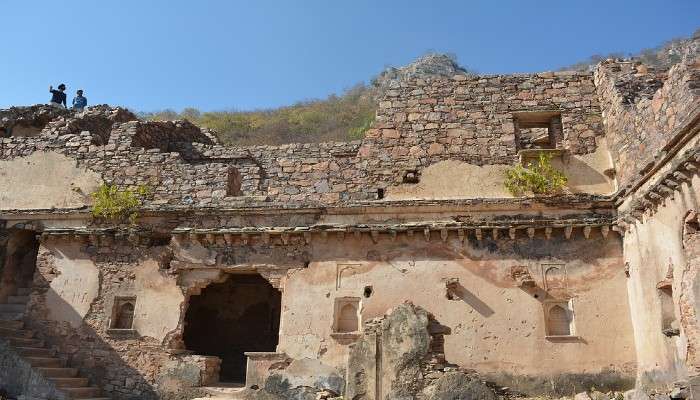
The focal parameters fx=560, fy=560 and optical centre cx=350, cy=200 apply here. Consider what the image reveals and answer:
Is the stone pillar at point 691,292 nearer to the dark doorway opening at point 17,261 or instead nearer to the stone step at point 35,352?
the stone step at point 35,352

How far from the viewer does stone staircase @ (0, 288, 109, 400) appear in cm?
1014

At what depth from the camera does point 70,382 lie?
33.9 feet

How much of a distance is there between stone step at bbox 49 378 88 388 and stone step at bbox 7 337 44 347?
120 cm

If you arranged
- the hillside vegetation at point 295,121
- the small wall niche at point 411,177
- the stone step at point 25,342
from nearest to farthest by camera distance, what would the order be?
the stone step at point 25,342 < the small wall niche at point 411,177 < the hillside vegetation at point 295,121

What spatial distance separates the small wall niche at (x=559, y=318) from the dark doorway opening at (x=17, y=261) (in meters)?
10.4

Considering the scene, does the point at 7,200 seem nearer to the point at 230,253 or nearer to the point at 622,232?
the point at 230,253

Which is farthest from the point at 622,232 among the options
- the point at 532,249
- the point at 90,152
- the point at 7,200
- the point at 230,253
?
the point at 7,200

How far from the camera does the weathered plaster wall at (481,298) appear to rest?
9.54 meters

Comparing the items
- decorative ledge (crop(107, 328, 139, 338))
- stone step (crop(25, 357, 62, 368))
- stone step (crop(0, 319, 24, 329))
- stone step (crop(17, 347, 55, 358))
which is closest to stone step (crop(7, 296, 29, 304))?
stone step (crop(0, 319, 24, 329))

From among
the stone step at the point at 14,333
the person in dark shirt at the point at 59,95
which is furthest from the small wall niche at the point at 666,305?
the person in dark shirt at the point at 59,95

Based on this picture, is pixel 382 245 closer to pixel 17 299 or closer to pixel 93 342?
pixel 93 342

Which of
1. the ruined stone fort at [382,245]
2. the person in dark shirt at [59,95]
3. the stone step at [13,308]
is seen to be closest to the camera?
the ruined stone fort at [382,245]

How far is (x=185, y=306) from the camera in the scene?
11.0m

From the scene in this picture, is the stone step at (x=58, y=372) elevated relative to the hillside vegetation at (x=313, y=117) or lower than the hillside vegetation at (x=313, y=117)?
lower
